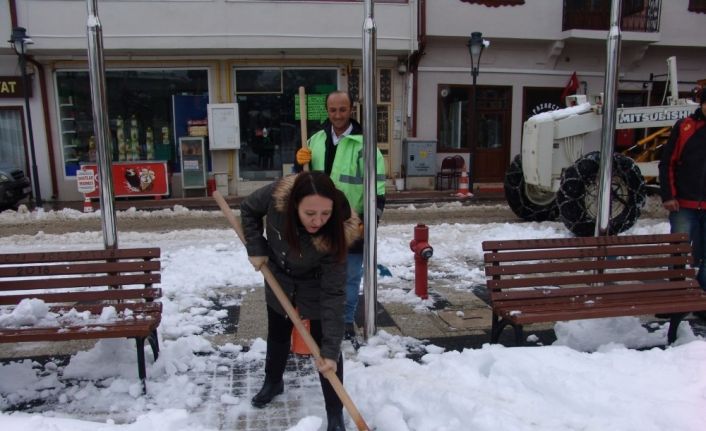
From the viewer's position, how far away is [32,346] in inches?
173

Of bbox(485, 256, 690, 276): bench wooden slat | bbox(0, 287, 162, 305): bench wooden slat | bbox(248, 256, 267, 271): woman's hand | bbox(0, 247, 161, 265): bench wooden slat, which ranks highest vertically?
bbox(248, 256, 267, 271): woman's hand

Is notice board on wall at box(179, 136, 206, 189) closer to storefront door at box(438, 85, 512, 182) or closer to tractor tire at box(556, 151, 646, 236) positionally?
storefront door at box(438, 85, 512, 182)

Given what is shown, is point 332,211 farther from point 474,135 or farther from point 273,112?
point 474,135

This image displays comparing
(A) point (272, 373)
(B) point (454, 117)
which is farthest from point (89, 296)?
(B) point (454, 117)

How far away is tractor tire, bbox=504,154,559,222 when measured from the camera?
9.99 meters

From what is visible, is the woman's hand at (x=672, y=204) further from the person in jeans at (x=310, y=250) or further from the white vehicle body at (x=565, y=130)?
the white vehicle body at (x=565, y=130)

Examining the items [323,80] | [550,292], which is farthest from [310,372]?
A: [323,80]

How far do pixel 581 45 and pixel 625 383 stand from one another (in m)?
15.2

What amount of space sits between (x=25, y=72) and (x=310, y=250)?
525 inches

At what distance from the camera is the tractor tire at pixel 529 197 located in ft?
32.8

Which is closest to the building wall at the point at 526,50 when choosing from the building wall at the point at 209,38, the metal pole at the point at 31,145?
the building wall at the point at 209,38

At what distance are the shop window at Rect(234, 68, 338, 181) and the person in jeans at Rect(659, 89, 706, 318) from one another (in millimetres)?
10735

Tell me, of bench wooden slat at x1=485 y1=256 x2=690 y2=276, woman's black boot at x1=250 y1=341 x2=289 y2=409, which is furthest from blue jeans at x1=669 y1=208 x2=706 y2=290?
woman's black boot at x1=250 y1=341 x2=289 y2=409

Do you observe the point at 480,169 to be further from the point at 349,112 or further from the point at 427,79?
the point at 349,112
